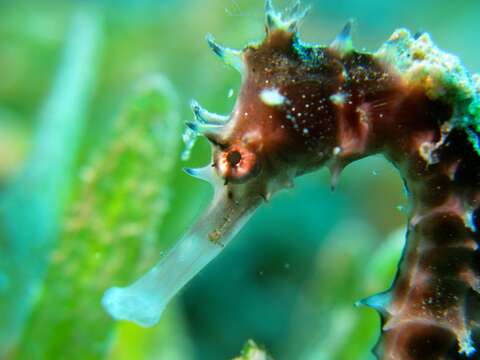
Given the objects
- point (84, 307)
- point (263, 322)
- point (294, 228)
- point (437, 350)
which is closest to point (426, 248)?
point (437, 350)

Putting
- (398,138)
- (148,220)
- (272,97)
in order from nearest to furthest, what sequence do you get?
1. (272,97)
2. (398,138)
3. (148,220)

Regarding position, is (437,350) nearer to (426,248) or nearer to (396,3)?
(426,248)

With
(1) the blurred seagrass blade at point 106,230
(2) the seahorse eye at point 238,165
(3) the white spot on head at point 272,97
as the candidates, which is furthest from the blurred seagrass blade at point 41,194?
(3) the white spot on head at point 272,97

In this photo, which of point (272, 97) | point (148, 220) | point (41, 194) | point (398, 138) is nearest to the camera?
point (272, 97)

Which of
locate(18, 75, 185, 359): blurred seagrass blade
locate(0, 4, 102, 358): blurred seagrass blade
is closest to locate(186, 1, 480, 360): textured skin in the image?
locate(18, 75, 185, 359): blurred seagrass blade

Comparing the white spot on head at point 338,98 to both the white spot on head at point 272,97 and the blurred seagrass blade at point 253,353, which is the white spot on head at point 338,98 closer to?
the white spot on head at point 272,97

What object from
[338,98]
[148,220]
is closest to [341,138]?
[338,98]

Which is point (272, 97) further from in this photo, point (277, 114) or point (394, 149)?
point (394, 149)
